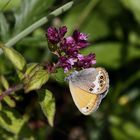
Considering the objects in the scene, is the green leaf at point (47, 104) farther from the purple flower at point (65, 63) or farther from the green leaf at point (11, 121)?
the green leaf at point (11, 121)

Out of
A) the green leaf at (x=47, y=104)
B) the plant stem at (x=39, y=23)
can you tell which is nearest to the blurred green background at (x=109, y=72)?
the plant stem at (x=39, y=23)

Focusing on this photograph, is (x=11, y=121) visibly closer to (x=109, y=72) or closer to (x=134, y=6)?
(x=109, y=72)

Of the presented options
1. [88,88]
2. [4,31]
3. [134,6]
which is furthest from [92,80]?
[134,6]

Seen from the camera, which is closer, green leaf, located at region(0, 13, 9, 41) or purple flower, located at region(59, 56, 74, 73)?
purple flower, located at region(59, 56, 74, 73)

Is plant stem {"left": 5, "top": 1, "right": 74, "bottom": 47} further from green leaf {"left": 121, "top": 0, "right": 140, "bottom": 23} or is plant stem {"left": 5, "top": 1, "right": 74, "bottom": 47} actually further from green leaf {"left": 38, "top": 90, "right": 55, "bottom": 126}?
green leaf {"left": 121, "top": 0, "right": 140, "bottom": 23}

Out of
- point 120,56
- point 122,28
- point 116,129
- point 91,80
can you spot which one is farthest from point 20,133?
point 122,28

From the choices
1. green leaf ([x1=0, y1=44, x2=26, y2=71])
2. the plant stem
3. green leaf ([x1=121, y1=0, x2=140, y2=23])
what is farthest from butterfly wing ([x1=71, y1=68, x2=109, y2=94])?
green leaf ([x1=121, y1=0, x2=140, y2=23])

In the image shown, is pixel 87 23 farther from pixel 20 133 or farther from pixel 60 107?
pixel 20 133
